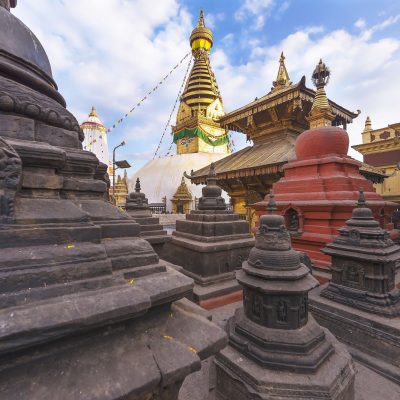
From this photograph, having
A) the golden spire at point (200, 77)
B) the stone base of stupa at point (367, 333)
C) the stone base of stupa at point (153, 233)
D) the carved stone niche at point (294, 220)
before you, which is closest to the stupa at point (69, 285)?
the stone base of stupa at point (367, 333)

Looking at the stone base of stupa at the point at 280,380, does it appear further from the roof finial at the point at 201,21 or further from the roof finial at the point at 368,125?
the roof finial at the point at 201,21

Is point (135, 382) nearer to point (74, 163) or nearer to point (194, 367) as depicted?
point (194, 367)

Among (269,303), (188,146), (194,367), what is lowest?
(269,303)

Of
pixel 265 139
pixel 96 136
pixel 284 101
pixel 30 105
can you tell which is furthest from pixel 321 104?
pixel 96 136

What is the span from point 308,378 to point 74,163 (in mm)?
2938

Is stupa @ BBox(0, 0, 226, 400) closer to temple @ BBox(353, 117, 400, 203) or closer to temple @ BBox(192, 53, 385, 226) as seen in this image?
temple @ BBox(192, 53, 385, 226)

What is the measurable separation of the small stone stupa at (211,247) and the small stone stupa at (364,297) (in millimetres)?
1571

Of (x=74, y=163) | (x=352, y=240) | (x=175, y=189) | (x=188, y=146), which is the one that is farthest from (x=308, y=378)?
(x=188, y=146)

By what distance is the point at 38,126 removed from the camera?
78.1 inches

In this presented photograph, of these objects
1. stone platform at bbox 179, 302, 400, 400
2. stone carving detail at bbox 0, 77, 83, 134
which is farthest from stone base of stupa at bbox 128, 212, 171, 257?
stone carving detail at bbox 0, 77, 83, 134

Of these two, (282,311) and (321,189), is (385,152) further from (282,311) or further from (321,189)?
(282,311)

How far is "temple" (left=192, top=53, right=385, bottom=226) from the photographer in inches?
393

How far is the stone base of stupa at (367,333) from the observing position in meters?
3.12

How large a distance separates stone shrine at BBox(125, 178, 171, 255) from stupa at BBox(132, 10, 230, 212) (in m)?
19.0
